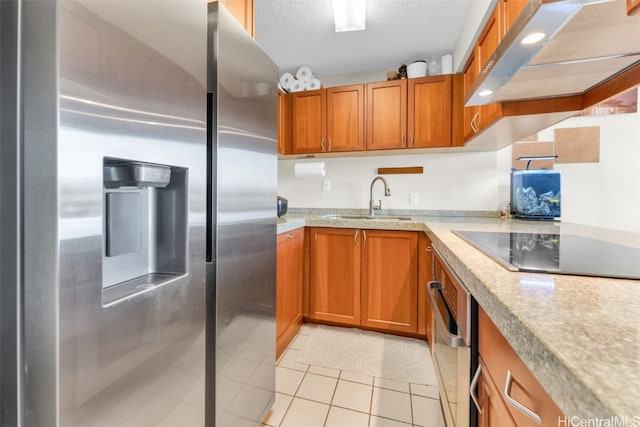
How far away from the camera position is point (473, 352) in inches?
32.0

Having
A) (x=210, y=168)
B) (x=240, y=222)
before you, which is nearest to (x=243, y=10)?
(x=210, y=168)

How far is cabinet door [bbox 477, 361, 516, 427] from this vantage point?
594 mm

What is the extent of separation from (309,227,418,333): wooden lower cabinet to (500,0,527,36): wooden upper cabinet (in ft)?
4.35

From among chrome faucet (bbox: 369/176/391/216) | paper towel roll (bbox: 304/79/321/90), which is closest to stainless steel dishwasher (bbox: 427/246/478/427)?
chrome faucet (bbox: 369/176/391/216)

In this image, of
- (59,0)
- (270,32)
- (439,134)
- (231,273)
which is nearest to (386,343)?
(231,273)

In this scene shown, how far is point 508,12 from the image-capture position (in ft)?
4.47

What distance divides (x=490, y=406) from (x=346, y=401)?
1.03 m

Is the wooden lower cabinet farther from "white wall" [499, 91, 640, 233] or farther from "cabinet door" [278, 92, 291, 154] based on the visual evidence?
"white wall" [499, 91, 640, 233]

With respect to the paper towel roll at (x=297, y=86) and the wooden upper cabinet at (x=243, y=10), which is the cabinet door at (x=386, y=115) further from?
the wooden upper cabinet at (x=243, y=10)

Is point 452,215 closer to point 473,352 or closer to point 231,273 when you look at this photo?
point 473,352

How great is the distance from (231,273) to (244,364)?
41cm

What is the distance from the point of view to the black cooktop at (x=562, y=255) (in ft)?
2.32

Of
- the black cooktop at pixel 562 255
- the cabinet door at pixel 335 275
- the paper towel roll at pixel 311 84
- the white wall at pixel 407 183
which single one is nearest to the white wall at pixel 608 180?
the white wall at pixel 407 183

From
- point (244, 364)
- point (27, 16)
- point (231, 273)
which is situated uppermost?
point (27, 16)
